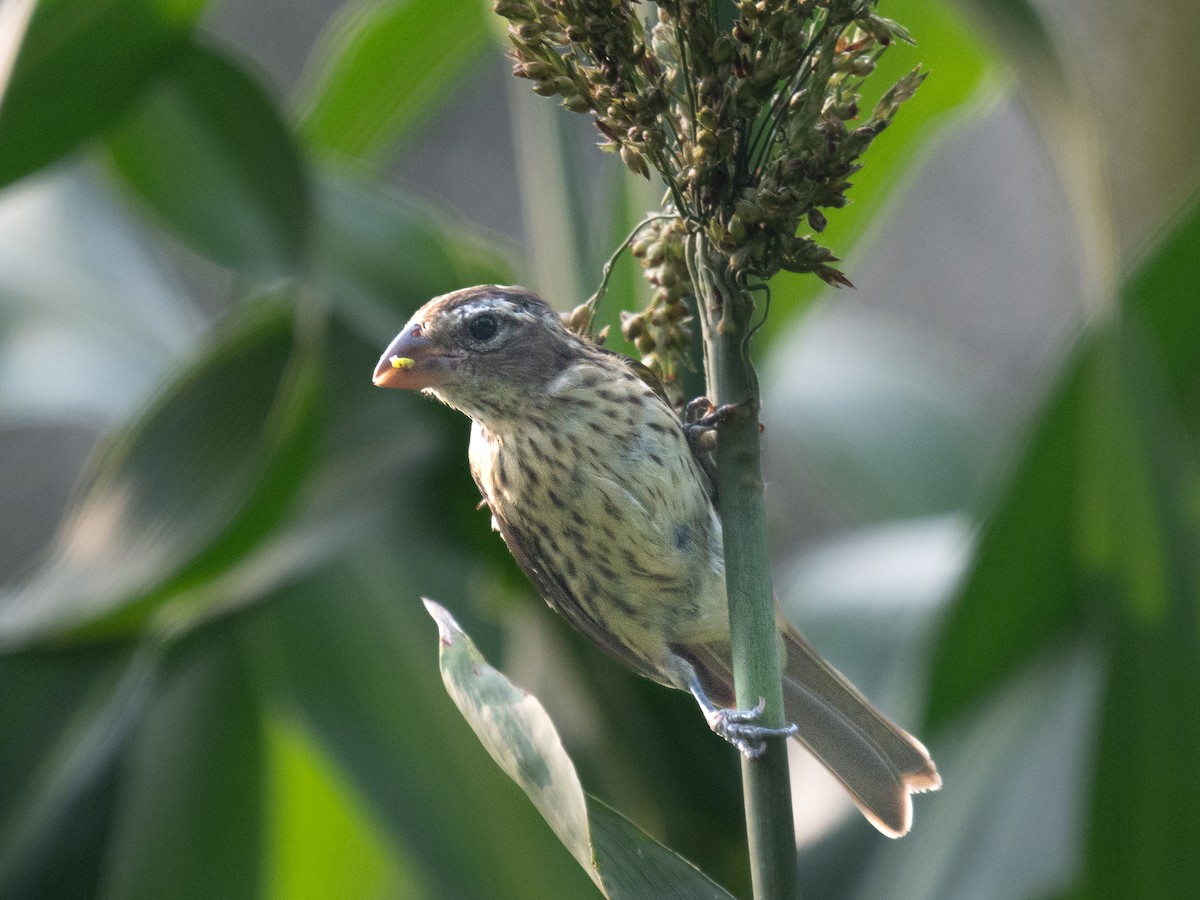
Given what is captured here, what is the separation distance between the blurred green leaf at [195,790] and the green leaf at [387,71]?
2.42ft

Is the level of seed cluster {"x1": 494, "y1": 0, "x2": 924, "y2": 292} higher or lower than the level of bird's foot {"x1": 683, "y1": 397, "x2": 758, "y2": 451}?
higher

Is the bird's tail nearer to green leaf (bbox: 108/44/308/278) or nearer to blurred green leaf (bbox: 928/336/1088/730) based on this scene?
blurred green leaf (bbox: 928/336/1088/730)

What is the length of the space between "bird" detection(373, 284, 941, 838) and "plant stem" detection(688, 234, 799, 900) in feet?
0.79

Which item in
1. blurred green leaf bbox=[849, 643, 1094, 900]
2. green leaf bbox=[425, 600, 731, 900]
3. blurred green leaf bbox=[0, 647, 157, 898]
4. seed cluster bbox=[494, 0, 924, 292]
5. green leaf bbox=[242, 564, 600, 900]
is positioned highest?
seed cluster bbox=[494, 0, 924, 292]

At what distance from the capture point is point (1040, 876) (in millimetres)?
1146

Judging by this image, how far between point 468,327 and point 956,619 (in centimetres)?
65

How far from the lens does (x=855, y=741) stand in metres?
0.80

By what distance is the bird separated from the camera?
787 mm

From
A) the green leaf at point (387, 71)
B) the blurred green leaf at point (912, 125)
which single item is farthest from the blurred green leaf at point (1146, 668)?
the green leaf at point (387, 71)

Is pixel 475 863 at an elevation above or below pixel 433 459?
below


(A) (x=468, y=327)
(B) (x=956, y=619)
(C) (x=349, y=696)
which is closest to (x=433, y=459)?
(C) (x=349, y=696)

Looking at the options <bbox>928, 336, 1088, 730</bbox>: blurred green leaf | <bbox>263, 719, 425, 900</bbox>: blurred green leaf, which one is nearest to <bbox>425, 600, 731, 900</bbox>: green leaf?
<bbox>928, 336, 1088, 730</bbox>: blurred green leaf

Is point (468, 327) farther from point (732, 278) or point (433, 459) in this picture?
point (433, 459)

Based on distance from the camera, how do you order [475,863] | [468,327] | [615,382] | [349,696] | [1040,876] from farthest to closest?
[349,696] < [475,863] < [1040,876] < [615,382] < [468,327]
